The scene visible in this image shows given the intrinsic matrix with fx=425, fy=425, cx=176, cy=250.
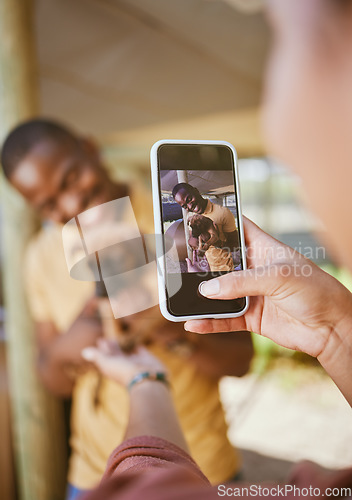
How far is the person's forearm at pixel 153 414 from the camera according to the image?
0.53 meters

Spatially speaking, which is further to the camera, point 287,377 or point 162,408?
point 287,377

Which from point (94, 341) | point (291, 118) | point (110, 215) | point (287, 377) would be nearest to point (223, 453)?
point (94, 341)

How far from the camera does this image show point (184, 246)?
44 centimetres

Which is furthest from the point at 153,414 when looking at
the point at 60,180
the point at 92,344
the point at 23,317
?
the point at 23,317

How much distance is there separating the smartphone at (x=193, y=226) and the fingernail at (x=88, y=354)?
21.0 inches

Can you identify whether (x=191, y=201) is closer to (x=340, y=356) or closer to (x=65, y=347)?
(x=340, y=356)

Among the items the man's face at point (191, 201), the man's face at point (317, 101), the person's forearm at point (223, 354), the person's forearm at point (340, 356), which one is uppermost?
the man's face at point (317, 101)

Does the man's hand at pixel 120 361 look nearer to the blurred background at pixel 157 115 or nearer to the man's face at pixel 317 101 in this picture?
the blurred background at pixel 157 115

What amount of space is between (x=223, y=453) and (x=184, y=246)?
81 cm

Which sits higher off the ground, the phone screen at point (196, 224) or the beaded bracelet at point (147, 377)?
the phone screen at point (196, 224)

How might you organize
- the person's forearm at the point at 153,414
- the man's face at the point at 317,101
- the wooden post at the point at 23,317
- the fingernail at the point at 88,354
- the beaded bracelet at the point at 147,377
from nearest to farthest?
the man's face at the point at 317,101, the person's forearm at the point at 153,414, the beaded bracelet at the point at 147,377, the fingernail at the point at 88,354, the wooden post at the point at 23,317

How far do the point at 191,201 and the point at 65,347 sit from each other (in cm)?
73

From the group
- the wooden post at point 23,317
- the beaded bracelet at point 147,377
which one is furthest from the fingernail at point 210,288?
the wooden post at point 23,317

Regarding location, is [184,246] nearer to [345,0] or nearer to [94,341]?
[345,0]
